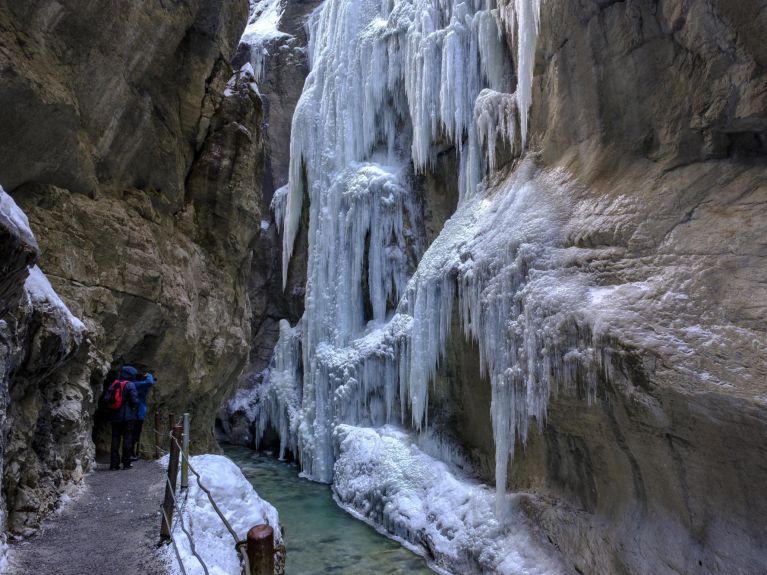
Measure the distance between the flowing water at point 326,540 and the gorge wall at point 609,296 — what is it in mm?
517

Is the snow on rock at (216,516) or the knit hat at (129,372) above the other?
the knit hat at (129,372)

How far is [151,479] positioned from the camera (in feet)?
26.6

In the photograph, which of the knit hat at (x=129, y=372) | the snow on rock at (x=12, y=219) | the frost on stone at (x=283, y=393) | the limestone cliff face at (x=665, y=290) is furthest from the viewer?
the frost on stone at (x=283, y=393)

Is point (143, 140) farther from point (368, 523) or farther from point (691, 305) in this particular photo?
point (691, 305)

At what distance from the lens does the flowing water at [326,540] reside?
30.5ft

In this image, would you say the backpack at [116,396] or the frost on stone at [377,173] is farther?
the frost on stone at [377,173]

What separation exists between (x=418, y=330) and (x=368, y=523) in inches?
167

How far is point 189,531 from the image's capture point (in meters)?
5.62

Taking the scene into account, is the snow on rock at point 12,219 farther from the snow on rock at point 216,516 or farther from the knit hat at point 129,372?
the knit hat at point 129,372

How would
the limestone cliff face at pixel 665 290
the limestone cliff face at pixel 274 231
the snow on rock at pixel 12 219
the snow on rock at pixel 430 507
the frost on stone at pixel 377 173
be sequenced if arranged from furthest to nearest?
the limestone cliff face at pixel 274 231 < the frost on stone at pixel 377 173 < the snow on rock at pixel 430 507 < the limestone cliff face at pixel 665 290 < the snow on rock at pixel 12 219

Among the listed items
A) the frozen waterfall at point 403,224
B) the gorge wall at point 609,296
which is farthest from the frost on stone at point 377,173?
the gorge wall at point 609,296

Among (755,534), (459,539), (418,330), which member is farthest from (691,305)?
(418,330)

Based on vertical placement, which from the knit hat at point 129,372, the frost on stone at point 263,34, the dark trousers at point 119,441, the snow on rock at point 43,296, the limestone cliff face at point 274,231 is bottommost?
the dark trousers at point 119,441

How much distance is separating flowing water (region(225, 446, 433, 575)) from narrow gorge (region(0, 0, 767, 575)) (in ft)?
1.57
